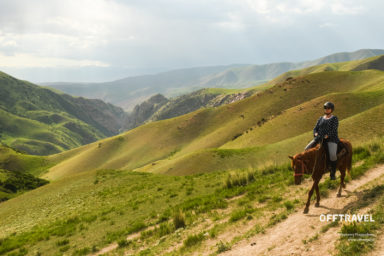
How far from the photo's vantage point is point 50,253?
48.1 feet

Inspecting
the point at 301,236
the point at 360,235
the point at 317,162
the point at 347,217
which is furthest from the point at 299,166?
the point at 360,235

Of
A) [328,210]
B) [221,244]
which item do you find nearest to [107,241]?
[221,244]

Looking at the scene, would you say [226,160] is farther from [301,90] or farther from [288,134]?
[301,90]

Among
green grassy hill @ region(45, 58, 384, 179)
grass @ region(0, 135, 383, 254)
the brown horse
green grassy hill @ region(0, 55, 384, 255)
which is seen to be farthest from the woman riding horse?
green grassy hill @ region(45, 58, 384, 179)

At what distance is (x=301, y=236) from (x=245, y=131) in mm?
65686

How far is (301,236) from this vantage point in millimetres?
8555

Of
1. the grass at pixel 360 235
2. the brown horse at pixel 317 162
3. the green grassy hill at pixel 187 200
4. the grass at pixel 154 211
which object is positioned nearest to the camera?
the grass at pixel 360 235

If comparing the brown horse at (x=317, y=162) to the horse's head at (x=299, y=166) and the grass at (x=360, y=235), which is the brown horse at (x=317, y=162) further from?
the grass at (x=360, y=235)

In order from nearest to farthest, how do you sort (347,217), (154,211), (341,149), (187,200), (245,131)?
1. (347,217)
2. (341,149)
3. (154,211)
4. (187,200)
5. (245,131)

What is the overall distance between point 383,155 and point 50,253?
20969 mm

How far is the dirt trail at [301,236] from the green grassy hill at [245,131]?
24.2m

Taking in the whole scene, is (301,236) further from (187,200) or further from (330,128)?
(187,200)

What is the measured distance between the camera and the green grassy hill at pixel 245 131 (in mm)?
41219

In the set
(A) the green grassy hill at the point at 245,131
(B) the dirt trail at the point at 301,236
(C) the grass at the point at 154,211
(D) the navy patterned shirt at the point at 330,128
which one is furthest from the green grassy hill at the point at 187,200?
(D) the navy patterned shirt at the point at 330,128
